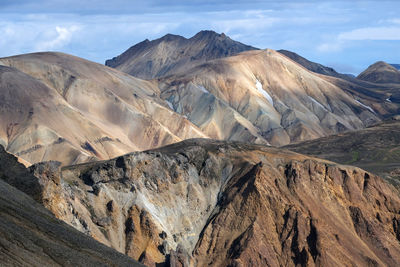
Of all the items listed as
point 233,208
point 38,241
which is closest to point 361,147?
point 233,208

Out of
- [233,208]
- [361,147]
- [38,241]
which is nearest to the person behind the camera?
[38,241]

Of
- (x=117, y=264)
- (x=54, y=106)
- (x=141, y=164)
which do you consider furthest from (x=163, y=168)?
(x=54, y=106)

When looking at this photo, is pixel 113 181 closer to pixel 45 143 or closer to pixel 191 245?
pixel 191 245

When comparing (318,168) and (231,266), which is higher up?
(318,168)

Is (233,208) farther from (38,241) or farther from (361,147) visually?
(361,147)

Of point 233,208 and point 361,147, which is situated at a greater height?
point 233,208

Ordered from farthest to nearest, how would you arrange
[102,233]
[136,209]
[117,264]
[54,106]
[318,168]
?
[54,106] → [318,168] → [136,209] → [102,233] → [117,264]

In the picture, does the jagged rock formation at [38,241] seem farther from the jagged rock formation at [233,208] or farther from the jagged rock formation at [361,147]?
the jagged rock formation at [361,147]

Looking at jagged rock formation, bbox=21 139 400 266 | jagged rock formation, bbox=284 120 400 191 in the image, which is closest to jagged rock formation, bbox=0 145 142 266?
jagged rock formation, bbox=21 139 400 266
